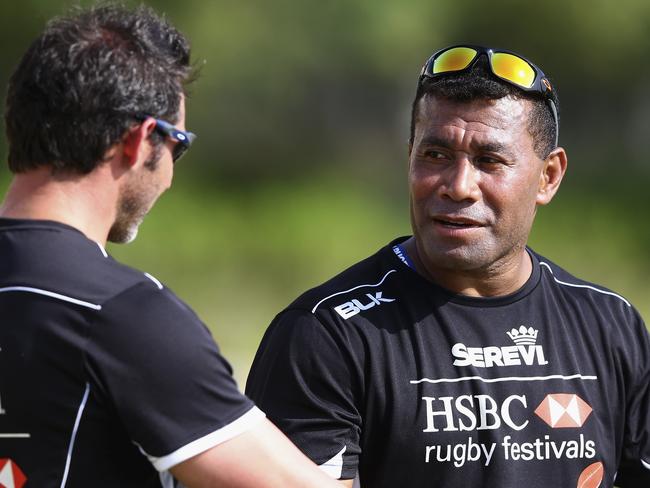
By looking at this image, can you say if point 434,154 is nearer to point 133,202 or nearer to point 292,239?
point 133,202

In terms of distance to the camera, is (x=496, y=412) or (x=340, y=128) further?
(x=340, y=128)

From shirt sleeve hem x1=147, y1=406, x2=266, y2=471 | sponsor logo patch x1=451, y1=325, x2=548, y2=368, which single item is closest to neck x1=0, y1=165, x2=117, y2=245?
shirt sleeve hem x1=147, y1=406, x2=266, y2=471

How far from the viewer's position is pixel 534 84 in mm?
3574

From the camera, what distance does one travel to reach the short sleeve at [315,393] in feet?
10.4

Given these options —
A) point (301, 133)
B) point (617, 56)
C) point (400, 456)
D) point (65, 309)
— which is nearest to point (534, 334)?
point (400, 456)

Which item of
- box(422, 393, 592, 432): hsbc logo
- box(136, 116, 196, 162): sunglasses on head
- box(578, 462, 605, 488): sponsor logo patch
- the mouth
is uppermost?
box(136, 116, 196, 162): sunglasses on head

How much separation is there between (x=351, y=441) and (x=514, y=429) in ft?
1.59

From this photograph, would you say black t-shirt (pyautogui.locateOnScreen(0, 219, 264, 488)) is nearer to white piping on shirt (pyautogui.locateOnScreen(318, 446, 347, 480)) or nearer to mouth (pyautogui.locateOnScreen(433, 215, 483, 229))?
white piping on shirt (pyautogui.locateOnScreen(318, 446, 347, 480))

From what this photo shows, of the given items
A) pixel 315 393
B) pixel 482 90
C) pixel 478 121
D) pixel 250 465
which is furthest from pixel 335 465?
pixel 482 90

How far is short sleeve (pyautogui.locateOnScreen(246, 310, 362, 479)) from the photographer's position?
317 cm

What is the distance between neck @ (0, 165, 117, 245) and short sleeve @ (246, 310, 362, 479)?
0.82m

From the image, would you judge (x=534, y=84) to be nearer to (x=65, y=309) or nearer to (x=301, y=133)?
(x=65, y=309)

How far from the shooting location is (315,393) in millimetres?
3207

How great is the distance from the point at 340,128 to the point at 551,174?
1360 centimetres
